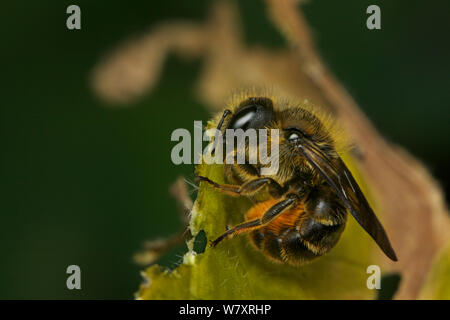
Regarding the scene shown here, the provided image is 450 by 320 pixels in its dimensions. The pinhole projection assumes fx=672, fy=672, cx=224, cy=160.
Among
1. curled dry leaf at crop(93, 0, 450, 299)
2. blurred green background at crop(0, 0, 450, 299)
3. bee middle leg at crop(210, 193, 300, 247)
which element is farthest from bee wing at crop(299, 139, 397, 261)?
blurred green background at crop(0, 0, 450, 299)

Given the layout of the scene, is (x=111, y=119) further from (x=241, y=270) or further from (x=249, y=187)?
(x=241, y=270)

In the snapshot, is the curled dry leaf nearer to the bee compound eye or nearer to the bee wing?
the bee wing

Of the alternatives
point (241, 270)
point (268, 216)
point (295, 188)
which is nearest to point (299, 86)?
point (295, 188)

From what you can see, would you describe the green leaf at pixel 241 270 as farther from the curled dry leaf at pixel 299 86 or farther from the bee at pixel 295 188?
the curled dry leaf at pixel 299 86

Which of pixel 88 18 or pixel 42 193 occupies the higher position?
pixel 88 18
